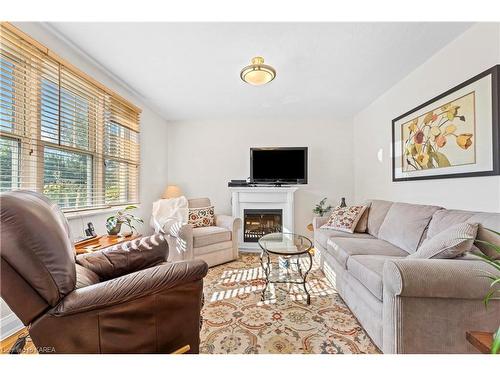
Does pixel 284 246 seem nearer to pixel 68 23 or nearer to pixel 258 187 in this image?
pixel 258 187

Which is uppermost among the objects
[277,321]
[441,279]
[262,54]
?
[262,54]

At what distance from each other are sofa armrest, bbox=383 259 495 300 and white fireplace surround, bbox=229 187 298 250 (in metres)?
2.50

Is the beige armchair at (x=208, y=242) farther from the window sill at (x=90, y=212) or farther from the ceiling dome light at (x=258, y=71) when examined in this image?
the ceiling dome light at (x=258, y=71)

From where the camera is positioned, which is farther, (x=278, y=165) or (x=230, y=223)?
(x=278, y=165)

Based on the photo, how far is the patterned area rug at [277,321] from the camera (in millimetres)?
1454

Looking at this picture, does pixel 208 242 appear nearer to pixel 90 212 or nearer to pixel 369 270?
pixel 90 212

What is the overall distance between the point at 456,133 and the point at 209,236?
9.16 ft

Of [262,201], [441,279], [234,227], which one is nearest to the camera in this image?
[441,279]

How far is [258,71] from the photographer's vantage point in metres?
2.03

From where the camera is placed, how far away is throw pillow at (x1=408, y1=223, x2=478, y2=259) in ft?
4.15

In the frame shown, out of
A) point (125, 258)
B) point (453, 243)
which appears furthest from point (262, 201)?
point (453, 243)

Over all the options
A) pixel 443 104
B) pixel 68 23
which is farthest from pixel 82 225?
pixel 443 104

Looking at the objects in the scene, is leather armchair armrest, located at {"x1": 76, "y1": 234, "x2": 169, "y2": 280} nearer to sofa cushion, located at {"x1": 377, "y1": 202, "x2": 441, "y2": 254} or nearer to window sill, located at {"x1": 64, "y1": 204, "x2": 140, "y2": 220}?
window sill, located at {"x1": 64, "y1": 204, "x2": 140, "y2": 220}

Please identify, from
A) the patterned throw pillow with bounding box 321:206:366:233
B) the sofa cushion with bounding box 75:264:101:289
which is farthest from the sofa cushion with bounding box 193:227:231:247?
the sofa cushion with bounding box 75:264:101:289
